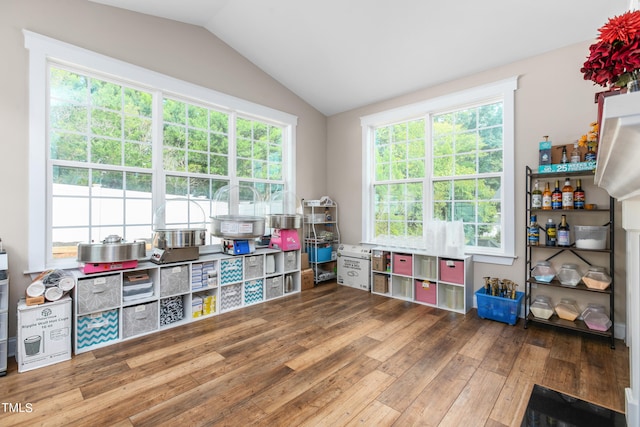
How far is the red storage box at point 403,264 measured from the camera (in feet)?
13.0

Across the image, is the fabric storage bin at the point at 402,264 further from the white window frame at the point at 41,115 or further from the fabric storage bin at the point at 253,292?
the white window frame at the point at 41,115

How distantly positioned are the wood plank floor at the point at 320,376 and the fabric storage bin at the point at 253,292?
60 centimetres

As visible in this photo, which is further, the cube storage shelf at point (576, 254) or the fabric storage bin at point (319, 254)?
the fabric storage bin at point (319, 254)

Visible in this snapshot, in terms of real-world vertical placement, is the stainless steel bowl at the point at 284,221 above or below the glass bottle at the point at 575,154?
below

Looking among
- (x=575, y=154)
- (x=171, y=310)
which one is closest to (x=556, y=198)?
(x=575, y=154)

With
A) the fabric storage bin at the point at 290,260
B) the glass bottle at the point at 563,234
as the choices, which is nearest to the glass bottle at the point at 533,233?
the glass bottle at the point at 563,234

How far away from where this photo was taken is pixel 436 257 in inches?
147

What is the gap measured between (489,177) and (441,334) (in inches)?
79.9

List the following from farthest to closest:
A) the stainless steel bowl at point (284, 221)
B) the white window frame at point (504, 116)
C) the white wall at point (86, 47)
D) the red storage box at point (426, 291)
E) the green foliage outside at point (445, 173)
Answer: the stainless steel bowl at point (284, 221) < the red storage box at point (426, 291) < the green foliage outside at point (445, 173) < the white window frame at point (504, 116) < the white wall at point (86, 47)

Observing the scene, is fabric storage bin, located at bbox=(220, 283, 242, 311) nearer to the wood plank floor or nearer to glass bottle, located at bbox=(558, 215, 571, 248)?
the wood plank floor

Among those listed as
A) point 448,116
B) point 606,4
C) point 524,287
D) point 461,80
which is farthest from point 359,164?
point 606,4

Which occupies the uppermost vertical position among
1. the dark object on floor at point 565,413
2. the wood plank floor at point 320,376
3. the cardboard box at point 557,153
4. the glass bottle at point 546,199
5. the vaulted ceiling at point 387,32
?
the vaulted ceiling at point 387,32

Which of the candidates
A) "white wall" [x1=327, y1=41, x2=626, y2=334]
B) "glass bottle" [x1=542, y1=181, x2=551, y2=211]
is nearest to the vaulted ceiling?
"white wall" [x1=327, y1=41, x2=626, y2=334]

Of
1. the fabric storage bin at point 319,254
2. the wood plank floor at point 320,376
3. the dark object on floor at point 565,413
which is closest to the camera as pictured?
the dark object on floor at point 565,413
